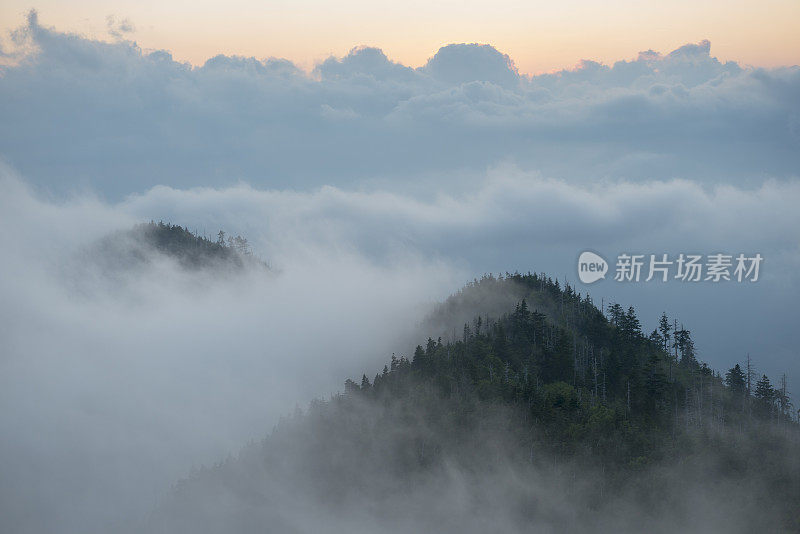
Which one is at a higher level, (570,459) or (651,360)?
(651,360)

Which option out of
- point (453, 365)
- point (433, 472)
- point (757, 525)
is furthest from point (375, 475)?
point (757, 525)

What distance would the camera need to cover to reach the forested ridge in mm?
155375

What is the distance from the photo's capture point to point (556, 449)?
170 metres

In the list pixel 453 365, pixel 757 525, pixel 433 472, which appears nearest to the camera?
pixel 757 525

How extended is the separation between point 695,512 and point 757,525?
523 inches

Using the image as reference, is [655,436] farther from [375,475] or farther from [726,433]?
[375,475]

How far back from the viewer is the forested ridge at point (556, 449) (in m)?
155

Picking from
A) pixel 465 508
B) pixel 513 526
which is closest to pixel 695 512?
pixel 513 526

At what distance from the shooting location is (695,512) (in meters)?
154

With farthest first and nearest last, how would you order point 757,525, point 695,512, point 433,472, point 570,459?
point 433,472, point 570,459, point 695,512, point 757,525

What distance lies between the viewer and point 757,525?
468ft

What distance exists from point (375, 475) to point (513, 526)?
36616mm

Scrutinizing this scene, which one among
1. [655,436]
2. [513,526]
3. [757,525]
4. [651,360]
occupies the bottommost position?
[513,526]

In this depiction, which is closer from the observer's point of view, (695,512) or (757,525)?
(757,525)
